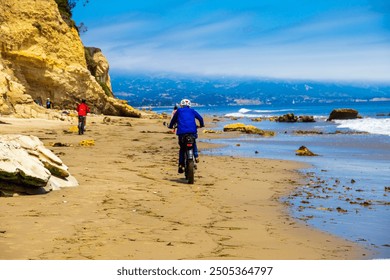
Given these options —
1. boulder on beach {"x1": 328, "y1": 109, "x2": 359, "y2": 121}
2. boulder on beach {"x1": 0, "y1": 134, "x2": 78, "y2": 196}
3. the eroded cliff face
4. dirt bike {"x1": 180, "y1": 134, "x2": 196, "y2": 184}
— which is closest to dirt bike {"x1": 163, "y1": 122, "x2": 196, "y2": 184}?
dirt bike {"x1": 180, "y1": 134, "x2": 196, "y2": 184}

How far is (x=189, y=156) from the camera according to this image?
11484mm

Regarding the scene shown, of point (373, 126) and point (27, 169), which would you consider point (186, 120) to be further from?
point (373, 126)

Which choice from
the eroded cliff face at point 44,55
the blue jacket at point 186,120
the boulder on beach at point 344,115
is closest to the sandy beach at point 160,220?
the blue jacket at point 186,120

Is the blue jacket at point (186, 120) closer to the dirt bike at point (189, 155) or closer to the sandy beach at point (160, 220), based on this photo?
the dirt bike at point (189, 155)

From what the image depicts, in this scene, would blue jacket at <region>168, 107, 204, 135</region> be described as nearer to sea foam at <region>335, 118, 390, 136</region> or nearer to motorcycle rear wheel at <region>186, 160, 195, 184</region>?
motorcycle rear wheel at <region>186, 160, 195, 184</region>

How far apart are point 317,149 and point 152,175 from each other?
11.4 metres

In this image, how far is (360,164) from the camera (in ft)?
51.6

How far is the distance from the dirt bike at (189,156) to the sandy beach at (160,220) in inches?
8.9

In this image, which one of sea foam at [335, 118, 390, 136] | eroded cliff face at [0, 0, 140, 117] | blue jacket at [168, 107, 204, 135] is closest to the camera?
blue jacket at [168, 107, 204, 135]

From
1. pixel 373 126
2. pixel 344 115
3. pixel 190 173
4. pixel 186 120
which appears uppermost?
pixel 344 115

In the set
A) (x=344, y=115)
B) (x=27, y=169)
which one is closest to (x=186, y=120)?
(x=27, y=169)

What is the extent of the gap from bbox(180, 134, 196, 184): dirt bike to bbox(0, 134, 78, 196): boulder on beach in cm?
257

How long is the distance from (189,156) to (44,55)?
31.0 metres

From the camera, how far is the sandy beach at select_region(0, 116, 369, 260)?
5.52 metres
